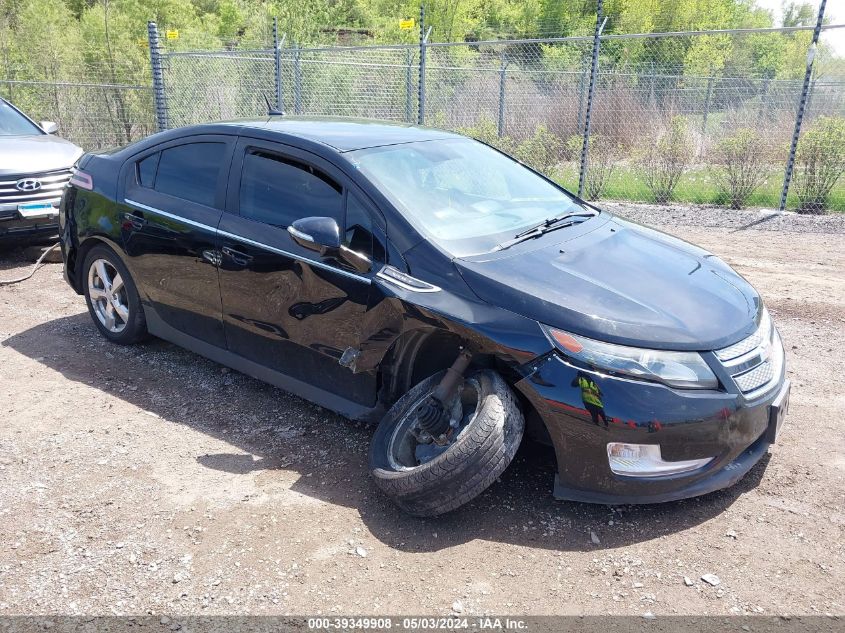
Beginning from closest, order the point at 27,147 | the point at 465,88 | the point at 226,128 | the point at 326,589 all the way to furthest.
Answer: the point at 326,589 → the point at 226,128 → the point at 27,147 → the point at 465,88

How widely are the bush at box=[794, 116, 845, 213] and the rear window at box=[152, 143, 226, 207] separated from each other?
8.82 metres

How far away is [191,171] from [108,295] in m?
1.31

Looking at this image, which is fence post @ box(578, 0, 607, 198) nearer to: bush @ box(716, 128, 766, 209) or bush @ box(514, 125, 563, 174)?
bush @ box(716, 128, 766, 209)

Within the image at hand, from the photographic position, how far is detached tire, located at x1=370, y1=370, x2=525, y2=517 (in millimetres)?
2926

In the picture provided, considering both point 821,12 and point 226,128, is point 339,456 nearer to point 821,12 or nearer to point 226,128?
point 226,128

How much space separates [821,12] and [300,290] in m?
8.32

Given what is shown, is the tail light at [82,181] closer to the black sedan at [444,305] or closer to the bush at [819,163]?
the black sedan at [444,305]

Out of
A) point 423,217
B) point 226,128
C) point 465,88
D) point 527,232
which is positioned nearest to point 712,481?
point 527,232

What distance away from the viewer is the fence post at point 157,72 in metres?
11.4

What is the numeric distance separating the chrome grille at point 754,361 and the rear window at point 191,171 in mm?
2957

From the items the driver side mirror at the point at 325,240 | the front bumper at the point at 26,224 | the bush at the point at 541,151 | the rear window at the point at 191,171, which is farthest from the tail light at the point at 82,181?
the bush at the point at 541,151

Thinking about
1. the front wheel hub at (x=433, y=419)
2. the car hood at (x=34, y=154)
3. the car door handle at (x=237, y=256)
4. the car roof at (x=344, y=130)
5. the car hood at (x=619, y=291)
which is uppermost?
the car roof at (x=344, y=130)

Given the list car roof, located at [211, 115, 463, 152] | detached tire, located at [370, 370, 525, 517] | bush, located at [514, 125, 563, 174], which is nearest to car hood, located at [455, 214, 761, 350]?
detached tire, located at [370, 370, 525, 517]

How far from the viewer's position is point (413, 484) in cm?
300
